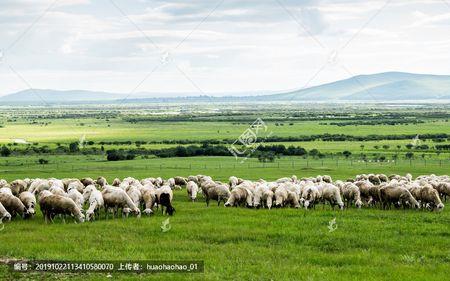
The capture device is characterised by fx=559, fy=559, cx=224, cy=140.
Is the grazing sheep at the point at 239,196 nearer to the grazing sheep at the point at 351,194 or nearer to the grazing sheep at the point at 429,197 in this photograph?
the grazing sheep at the point at 351,194

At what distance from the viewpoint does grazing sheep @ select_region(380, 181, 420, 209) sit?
2708 centimetres

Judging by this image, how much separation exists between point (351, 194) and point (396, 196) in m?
2.38

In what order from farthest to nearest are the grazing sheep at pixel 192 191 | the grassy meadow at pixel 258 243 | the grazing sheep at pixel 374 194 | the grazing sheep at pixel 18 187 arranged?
the grazing sheep at pixel 18 187 < the grazing sheep at pixel 192 191 < the grazing sheep at pixel 374 194 < the grassy meadow at pixel 258 243

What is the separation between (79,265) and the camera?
15.4m

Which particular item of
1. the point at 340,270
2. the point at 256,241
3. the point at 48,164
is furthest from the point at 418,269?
the point at 48,164

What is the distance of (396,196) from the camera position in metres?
27.3

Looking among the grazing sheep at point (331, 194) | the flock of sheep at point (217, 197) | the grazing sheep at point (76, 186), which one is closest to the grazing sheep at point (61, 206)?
the flock of sheep at point (217, 197)

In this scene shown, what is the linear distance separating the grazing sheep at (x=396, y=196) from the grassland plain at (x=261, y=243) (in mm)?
888

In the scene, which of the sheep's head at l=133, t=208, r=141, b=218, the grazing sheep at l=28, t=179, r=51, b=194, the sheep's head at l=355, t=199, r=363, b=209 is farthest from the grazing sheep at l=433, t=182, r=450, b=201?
the grazing sheep at l=28, t=179, r=51, b=194

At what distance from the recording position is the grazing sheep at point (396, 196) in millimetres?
27078

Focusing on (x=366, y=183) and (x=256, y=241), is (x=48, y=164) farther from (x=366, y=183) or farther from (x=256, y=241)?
(x=256, y=241)

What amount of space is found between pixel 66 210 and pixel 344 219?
1155cm

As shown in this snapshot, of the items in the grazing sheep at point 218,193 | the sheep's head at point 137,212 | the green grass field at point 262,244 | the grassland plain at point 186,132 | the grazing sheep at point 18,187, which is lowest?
the green grass field at point 262,244

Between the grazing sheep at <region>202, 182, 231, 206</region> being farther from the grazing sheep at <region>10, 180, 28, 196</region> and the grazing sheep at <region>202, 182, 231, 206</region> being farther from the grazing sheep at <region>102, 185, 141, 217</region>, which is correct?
the grazing sheep at <region>10, 180, 28, 196</region>
